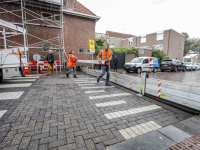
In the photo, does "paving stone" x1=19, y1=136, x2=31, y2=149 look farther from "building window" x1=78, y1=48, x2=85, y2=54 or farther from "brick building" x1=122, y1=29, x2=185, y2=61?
"brick building" x1=122, y1=29, x2=185, y2=61

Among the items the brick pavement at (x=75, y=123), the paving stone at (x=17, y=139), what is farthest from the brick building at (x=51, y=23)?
the paving stone at (x=17, y=139)

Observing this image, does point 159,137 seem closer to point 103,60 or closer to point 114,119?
point 114,119

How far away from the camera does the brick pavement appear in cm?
184

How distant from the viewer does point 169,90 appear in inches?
137

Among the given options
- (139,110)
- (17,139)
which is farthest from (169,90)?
(17,139)

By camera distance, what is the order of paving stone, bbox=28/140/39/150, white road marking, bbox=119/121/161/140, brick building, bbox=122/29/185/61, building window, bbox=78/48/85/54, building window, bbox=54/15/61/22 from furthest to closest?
brick building, bbox=122/29/185/61, building window, bbox=78/48/85/54, building window, bbox=54/15/61/22, white road marking, bbox=119/121/161/140, paving stone, bbox=28/140/39/150

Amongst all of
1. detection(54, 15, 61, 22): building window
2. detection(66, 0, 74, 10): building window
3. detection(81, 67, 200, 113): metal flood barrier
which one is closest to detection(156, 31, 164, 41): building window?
detection(66, 0, 74, 10): building window

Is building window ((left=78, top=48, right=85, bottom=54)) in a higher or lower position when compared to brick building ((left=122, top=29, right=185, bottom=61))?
lower

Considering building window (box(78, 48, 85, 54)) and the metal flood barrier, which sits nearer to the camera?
the metal flood barrier

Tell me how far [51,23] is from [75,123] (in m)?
14.1

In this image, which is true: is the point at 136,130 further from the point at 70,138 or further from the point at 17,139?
the point at 17,139

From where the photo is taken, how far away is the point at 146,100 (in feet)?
13.1

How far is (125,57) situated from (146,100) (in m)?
14.5

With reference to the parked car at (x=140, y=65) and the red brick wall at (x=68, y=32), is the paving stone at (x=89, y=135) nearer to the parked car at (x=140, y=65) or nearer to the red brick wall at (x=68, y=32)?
the parked car at (x=140, y=65)
